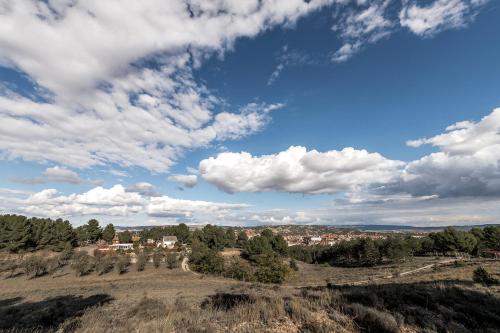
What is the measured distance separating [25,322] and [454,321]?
→ 18780 millimetres

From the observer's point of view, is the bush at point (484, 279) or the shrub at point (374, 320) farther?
the bush at point (484, 279)

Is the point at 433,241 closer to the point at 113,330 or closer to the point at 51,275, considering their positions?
the point at 51,275

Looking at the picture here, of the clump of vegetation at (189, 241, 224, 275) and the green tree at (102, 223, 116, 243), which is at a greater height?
the green tree at (102, 223, 116, 243)

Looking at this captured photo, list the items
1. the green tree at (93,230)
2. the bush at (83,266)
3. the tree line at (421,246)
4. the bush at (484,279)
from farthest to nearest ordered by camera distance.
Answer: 1. the green tree at (93,230)
2. the tree line at (421,246)
3. the bush at (83,266)
4. the bush at (484,279)

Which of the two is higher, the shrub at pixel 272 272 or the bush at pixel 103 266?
the bush at pixel 103 266

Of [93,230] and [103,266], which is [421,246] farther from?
[93,230]

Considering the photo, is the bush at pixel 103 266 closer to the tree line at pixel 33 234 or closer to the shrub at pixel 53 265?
the shrub at pixel 53 265

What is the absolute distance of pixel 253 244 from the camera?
102m

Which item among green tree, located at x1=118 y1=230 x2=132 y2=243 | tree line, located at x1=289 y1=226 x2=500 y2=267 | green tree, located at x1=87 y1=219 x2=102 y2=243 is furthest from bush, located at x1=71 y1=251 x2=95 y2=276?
tree line, located at x1=289 y1=226 x2=500 y2=267

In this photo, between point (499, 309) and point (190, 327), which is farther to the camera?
point (499, 309)

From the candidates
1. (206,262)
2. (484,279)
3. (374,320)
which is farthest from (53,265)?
(484,279)

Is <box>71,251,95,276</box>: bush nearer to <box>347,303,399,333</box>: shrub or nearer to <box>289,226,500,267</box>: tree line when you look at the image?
<box>347,303,399,333</box>: shrub

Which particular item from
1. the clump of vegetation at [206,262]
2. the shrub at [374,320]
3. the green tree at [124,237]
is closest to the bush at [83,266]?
the clump of vegetation at [206,262]

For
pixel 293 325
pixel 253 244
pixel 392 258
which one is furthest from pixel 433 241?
pixel 293 325
